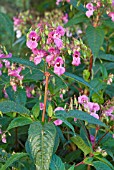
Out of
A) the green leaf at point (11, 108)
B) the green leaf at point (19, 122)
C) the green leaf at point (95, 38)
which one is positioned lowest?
the green leaf at point (19, 122)

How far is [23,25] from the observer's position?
2.54 metres

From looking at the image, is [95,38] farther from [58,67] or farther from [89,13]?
[58,67]

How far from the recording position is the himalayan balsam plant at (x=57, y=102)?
145 centimetres

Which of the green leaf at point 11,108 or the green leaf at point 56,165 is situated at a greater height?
the green leaf at point 11,108

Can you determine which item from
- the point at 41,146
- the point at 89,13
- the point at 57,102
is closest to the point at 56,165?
the point at 41,146

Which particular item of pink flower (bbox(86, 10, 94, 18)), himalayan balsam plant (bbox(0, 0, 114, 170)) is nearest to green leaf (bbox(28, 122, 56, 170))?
himalayan balsam plant (bbox(0, 0, 114, 170))

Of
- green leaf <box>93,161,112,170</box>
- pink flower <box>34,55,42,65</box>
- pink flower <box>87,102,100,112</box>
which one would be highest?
pink flower <box>34,55,42,65</box>

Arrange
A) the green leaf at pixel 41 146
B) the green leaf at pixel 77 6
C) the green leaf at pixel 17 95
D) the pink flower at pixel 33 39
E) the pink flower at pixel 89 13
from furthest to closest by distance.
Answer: the green leaf at pixel 77 6, the pink flower at pixel 89 13, the green leaf at pixel 17 95, the pink flower at pixel 33 39, the green leaf at pixel 41 146

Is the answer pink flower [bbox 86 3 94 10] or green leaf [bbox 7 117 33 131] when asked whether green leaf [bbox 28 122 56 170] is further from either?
pink flower [bbox 86 3 94 10]

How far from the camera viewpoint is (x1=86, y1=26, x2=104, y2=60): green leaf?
1783 millimetres

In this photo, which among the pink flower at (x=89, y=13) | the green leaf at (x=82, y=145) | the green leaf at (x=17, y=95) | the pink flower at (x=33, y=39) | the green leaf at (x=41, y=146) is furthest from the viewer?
the pink flower at (x=89, y=13)

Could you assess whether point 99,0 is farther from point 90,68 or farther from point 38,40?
point 38,40

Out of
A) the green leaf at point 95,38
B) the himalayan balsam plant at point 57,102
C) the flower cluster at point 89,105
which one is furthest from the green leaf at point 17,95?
the green leaf at point 95,38

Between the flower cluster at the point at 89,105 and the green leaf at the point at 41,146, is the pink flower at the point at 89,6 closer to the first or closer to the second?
the flower cluster at the point at 89,105
